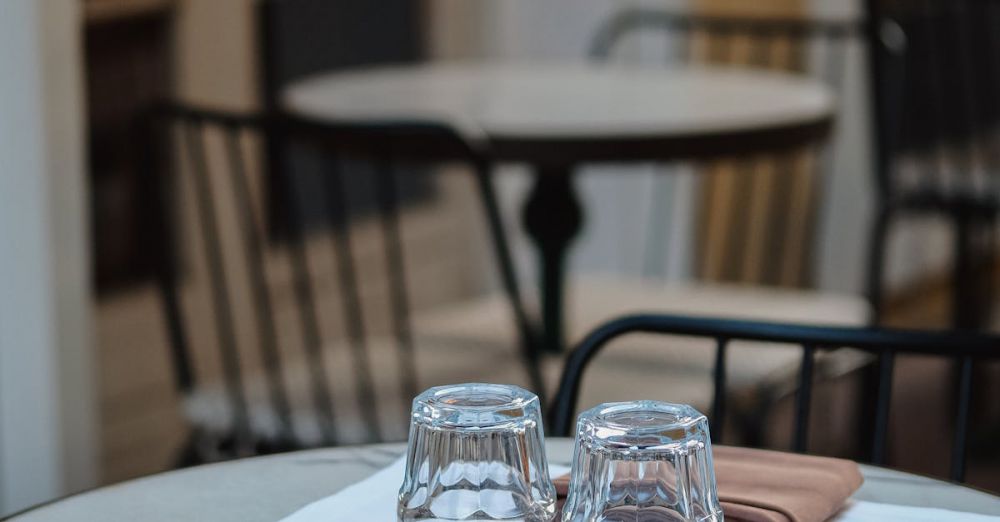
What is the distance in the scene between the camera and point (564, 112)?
7.18ft

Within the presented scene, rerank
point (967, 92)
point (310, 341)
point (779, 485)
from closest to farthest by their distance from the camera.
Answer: point (779, 485) < point (310, 341) < point (967, 92)

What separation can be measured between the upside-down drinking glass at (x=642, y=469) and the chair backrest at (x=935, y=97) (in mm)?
1824

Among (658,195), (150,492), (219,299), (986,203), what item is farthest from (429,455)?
(658,195)

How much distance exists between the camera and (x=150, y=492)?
0.93 metres

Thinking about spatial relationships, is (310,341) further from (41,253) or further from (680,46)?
(680,46)

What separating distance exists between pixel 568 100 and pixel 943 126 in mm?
1916

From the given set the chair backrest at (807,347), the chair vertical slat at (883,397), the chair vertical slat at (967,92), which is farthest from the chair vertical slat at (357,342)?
the chair vertical slat at (967,92)

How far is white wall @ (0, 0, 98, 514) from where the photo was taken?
5.14ft

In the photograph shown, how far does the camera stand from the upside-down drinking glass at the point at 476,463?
722 millimetres

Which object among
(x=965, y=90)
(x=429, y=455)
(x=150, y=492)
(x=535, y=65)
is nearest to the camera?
(x=429, y=455)

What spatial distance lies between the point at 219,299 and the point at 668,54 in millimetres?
1907

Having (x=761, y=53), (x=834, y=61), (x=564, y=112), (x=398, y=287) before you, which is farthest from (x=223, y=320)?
(x=834, y=61)

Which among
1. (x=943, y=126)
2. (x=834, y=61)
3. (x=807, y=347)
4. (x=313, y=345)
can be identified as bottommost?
(x=313, y=345)

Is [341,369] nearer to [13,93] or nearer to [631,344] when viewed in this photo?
[631,344]
